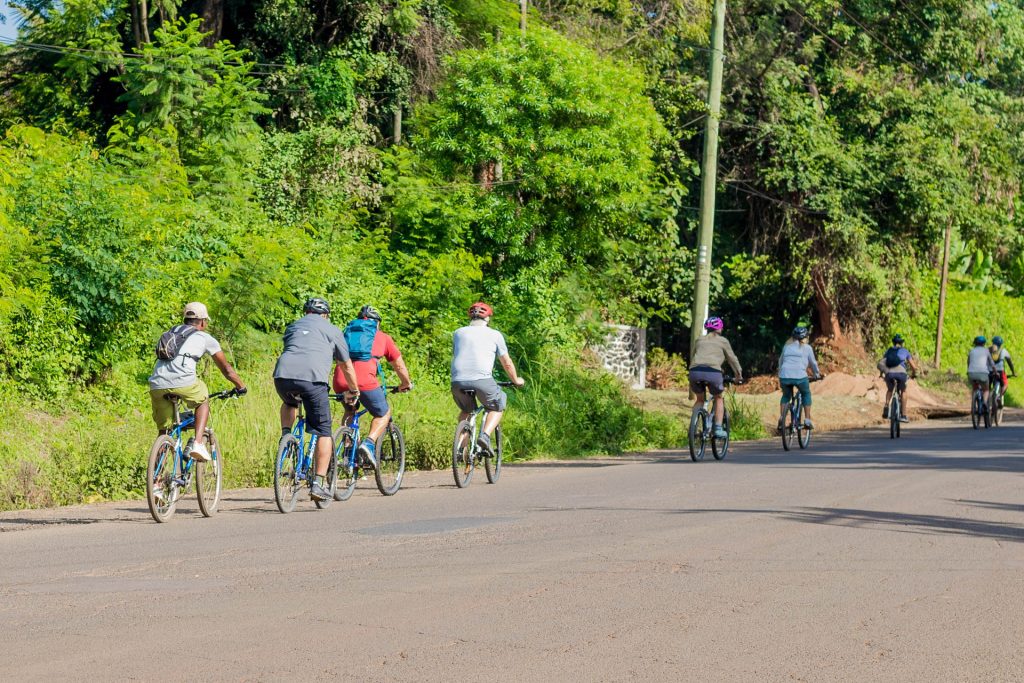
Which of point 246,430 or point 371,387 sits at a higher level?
point 371,387

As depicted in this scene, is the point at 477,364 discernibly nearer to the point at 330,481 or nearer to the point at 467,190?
the point at 330,481

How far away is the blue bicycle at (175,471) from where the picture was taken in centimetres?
1127

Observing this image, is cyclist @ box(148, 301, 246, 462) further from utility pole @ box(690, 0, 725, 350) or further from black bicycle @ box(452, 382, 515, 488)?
utility pole @ box(690, 0, 725, 350)

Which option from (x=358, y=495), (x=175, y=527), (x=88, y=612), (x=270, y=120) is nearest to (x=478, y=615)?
(x=88, y=612)

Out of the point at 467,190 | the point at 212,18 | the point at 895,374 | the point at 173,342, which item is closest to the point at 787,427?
the point at 895,374

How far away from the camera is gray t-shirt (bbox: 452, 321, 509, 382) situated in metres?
14.4

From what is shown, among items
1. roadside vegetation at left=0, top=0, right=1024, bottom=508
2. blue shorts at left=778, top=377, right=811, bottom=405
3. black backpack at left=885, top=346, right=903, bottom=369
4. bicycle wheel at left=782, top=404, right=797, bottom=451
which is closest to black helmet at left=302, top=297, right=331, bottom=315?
roadside vegetation at left=0, top=0, right=1024, bottom=508

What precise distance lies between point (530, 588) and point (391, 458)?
6269 millimetres

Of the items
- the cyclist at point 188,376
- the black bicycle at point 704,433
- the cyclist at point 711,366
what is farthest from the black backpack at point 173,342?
the cyclist at point 711,366

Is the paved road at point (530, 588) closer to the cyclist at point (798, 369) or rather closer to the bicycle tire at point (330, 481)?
the bicycle tire at point (330, 481)

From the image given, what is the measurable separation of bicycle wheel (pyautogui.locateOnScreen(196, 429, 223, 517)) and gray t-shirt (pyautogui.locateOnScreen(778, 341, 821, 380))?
11.5 meters

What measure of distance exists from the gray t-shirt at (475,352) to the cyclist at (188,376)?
329 centimetres

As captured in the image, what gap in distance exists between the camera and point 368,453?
13125 millimetres

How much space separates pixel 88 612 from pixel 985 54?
37.3m
